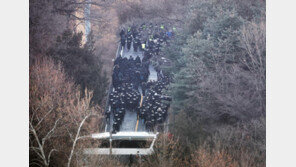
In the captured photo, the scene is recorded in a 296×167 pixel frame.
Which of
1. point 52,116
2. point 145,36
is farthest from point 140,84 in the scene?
point 52,116

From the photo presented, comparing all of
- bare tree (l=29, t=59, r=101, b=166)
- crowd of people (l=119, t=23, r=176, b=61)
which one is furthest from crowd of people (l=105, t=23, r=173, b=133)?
bare tree (l=29, t=59, r=101, b=166)

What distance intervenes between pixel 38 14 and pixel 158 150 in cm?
864

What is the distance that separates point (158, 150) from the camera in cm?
1238

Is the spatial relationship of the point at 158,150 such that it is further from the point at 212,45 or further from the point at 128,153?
the point at 212,45

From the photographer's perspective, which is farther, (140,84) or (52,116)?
(140,84)

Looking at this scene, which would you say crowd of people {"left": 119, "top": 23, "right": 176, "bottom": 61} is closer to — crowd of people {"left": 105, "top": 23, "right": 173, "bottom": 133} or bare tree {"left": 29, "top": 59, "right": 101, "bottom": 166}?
crowd of people {"left": 105, "top": 23, "right": 173, "bottom": 133}

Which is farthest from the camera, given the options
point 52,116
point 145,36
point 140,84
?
point 145,36

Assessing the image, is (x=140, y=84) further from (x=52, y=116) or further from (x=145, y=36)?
(x=52, y=116)

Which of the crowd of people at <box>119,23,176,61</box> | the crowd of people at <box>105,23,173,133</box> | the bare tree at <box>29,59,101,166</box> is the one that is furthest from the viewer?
the crowd of people at <box>119,23,176,61</box>

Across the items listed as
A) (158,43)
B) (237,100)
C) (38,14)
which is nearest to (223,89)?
(237,100)

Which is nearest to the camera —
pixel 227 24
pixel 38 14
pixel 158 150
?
pixel 158 150

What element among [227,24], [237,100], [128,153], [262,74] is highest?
[227,24]

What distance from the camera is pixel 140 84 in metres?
23.1

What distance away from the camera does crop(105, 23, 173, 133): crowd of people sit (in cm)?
1853
